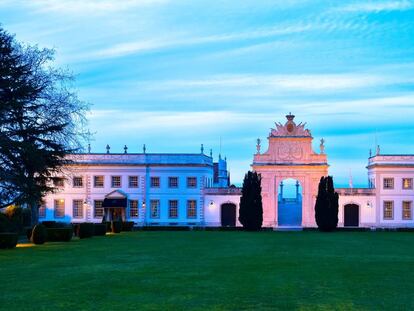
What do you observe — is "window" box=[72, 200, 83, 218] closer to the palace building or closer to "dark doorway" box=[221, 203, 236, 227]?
the palace building

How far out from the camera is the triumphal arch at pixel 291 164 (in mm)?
68375

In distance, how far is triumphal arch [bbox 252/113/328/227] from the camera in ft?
224

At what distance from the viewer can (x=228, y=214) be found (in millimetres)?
71125

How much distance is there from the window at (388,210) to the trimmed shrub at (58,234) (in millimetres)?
37849

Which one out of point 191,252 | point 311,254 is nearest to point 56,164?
point 191,252

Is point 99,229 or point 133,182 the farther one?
point 133,182

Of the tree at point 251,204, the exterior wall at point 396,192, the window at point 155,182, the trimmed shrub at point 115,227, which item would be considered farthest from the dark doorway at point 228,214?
the trimmed shrub at point 115,227

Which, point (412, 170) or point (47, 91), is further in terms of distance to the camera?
point (412, 170)

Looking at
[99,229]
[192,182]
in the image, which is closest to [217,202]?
[192,182]

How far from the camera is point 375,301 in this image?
15.5 metres

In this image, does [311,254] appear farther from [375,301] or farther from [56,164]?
[56,164]

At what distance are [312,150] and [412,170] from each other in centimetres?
974

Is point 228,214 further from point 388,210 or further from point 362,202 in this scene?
point 388,210

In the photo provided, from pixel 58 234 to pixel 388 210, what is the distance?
38954 millimetres
